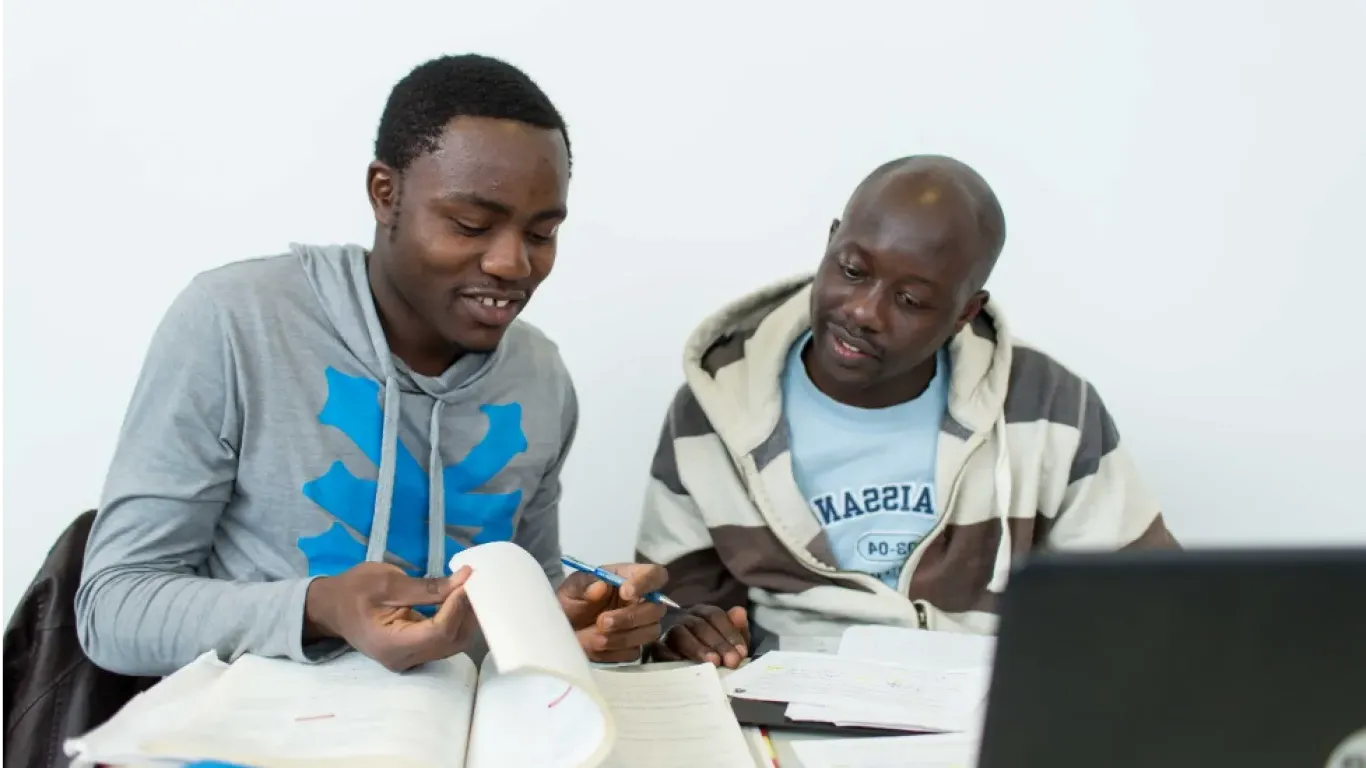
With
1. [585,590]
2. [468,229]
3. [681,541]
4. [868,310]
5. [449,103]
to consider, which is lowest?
[681,541]

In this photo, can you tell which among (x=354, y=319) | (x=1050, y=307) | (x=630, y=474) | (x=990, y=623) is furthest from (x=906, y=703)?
(x=1050, y=307)

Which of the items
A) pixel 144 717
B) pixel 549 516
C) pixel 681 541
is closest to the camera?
pixel 144 717

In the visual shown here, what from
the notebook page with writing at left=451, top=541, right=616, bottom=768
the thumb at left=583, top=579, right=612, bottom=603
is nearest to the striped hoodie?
the thumb at left=583, top=579, right=612, bottom=603

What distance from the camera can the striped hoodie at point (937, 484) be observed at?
1417 mm

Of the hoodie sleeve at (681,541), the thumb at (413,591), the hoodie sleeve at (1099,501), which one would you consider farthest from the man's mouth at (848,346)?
the thumb at (413,591)

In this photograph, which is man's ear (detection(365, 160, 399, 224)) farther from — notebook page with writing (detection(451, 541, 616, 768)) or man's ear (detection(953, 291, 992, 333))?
man's ear (detection(953, 291, 992, 333))

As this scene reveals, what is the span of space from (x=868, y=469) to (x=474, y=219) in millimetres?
631

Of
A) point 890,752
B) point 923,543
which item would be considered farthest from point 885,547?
point 890,752

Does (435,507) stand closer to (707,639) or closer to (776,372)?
(707,639)

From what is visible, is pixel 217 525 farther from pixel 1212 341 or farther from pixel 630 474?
pixel 1212 341

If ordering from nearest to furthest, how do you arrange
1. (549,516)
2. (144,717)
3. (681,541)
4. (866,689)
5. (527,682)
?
(144,717), (527,682), (866,689), (549,516), (681,541)

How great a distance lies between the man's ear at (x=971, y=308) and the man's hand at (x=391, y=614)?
832 millimetres

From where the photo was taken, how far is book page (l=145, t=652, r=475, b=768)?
2.28ft

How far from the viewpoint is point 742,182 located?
5.78 feet
